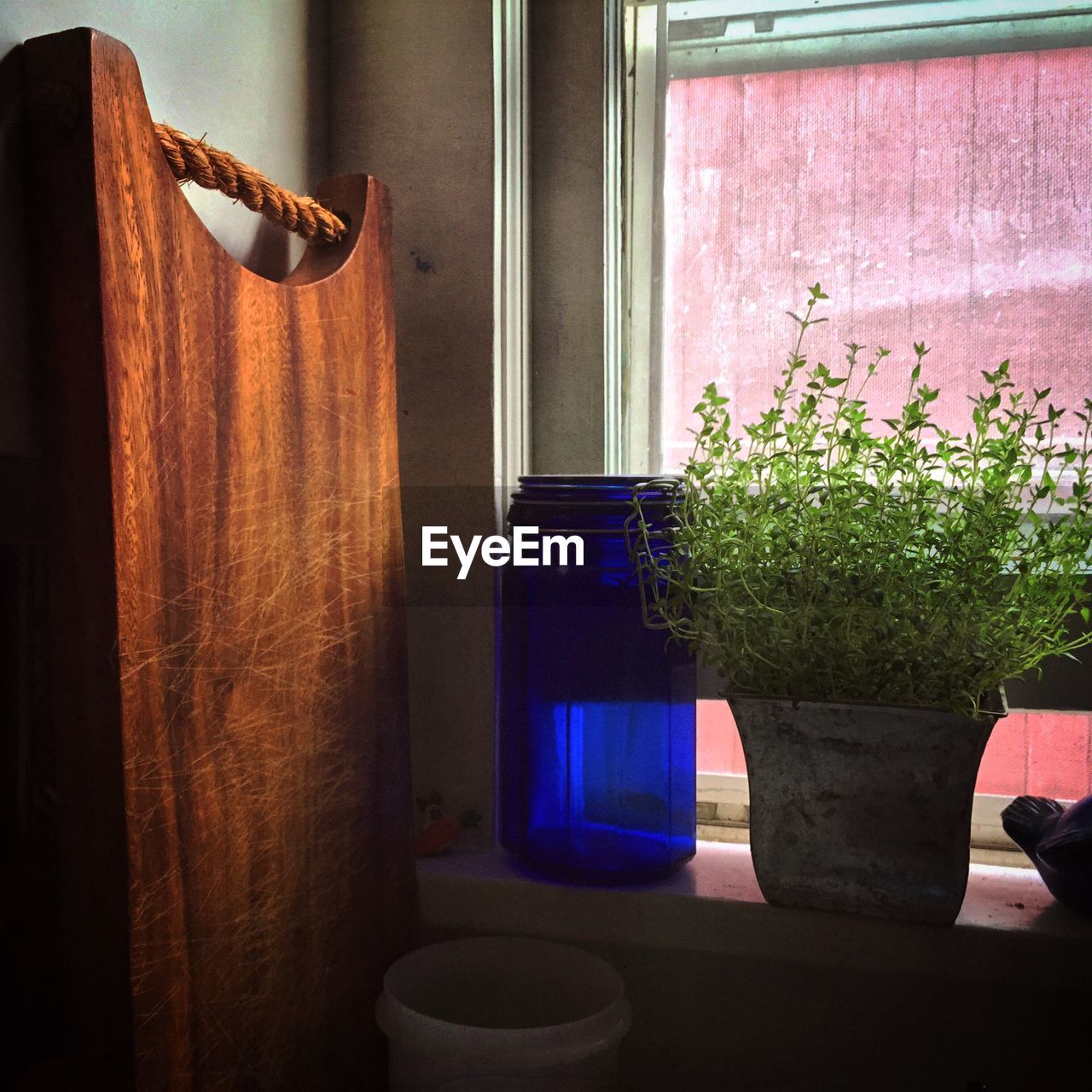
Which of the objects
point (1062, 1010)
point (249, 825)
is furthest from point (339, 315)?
point (1062, 1010)

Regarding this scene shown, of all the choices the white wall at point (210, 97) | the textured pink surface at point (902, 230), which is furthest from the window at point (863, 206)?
the white wall at point (210, 97)

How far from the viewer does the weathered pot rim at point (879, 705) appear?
765 mm

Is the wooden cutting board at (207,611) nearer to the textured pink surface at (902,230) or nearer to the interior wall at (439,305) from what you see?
the interior wall at (439,305)

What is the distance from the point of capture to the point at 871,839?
31.9 inches

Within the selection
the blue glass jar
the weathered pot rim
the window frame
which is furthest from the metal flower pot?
the window frame

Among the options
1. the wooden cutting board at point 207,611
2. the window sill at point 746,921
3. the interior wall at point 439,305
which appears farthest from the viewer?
the interior wall at point 439,305

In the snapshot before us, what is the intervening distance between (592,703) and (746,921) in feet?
0.82

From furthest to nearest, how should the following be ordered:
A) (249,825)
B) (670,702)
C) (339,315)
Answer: (670,702) → (339,315) → (249,825)

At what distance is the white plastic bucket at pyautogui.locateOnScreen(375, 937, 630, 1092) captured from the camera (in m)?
0.73

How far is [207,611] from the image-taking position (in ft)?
2.21

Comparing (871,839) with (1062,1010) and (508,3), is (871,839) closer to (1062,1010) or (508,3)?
(1062,1010)

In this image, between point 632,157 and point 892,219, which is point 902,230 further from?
point 632,157

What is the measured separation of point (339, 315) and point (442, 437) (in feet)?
0.78

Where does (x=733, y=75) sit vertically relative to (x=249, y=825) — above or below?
above
